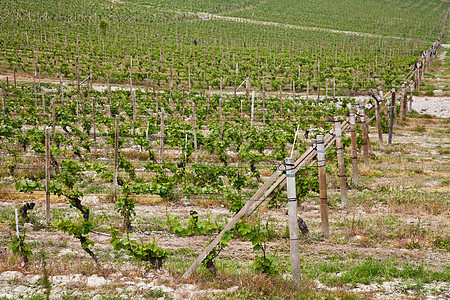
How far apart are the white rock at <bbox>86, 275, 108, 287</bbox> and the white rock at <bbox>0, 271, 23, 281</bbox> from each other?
0.99 meters

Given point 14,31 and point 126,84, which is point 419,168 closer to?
point 126,84

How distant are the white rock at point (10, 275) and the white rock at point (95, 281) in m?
0.99

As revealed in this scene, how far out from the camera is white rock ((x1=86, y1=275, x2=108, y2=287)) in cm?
597

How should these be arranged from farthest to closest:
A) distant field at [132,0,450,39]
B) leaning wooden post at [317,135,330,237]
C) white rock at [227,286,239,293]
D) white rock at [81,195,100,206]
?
distant field at [132,0,450,39]
white rock at [81,195,100,206]
leaning wooden post at [317,135,330,237]
white rock at [227,286,239,293]

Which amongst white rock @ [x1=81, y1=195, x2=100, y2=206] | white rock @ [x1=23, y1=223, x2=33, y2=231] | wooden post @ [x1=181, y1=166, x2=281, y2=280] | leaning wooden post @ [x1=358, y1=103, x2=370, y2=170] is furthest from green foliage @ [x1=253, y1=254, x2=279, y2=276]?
leaning wooden post @ [x1=358, y1=103, x2=370, y2=170]

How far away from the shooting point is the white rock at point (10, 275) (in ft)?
20.1

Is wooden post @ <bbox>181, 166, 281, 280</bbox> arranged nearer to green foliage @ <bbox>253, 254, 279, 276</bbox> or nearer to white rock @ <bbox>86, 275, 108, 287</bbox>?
green foliage @ <bbox>253, 254, 279, 276</bbox>

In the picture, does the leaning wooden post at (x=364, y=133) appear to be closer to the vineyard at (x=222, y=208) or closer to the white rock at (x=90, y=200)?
the vineyard at (x=222, y=208)

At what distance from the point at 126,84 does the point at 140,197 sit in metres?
25.8

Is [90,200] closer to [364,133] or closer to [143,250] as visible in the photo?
[143,250]

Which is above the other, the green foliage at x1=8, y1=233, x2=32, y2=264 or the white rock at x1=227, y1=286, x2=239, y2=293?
the green foliage at x1=8, y1=233, x2=32, y2=264

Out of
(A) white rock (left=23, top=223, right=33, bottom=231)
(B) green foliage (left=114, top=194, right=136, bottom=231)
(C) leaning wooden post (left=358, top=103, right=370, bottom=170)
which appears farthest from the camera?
(C) leaning wooden post (left=358, top=103, right=370, bottom=170)

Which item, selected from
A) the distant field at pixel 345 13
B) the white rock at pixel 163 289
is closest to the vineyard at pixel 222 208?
the white rock at pixel 163 289

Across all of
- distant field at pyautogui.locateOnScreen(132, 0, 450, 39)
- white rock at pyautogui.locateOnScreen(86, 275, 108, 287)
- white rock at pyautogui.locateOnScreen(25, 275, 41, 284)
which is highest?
distant field at pyautogui.locateOnScreen(132, 0, 450, 39)
